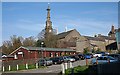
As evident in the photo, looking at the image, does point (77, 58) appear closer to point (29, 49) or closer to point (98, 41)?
point (29, 49)

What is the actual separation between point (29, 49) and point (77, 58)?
15550 mm

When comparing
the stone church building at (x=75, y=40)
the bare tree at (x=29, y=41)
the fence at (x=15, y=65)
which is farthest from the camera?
the stone church building at (x=75, y=40)

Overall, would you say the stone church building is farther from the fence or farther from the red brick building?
the fence

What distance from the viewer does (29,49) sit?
66250 mm

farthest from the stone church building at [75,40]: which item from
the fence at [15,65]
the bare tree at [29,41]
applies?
the fence at [15,65]

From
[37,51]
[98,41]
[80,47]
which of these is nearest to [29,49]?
[37,51]

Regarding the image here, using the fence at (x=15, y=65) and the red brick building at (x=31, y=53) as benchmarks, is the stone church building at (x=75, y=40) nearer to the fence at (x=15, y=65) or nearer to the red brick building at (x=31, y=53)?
the red brick building at (x=31, y=53)

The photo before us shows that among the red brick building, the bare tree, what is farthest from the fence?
the bare tree

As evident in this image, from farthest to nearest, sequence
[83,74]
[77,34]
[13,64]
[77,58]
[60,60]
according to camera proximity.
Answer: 1. [77,34]
2. [77,58]
3. [60,60]
4. [13,64]
5. [83,74]

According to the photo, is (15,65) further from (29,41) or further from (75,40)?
(75,40)

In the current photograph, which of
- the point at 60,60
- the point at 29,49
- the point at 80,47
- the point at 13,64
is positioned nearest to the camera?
the point at 13,64

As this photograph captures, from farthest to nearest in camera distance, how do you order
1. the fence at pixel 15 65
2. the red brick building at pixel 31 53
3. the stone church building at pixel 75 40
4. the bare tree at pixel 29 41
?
the stone church building at pixel 75 40 → the bare tree at pixel 29 41 → the red brick building at pixel 31 53 → the fence at pixel 15 65

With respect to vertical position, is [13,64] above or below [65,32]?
below

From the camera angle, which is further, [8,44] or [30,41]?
[30,41]
